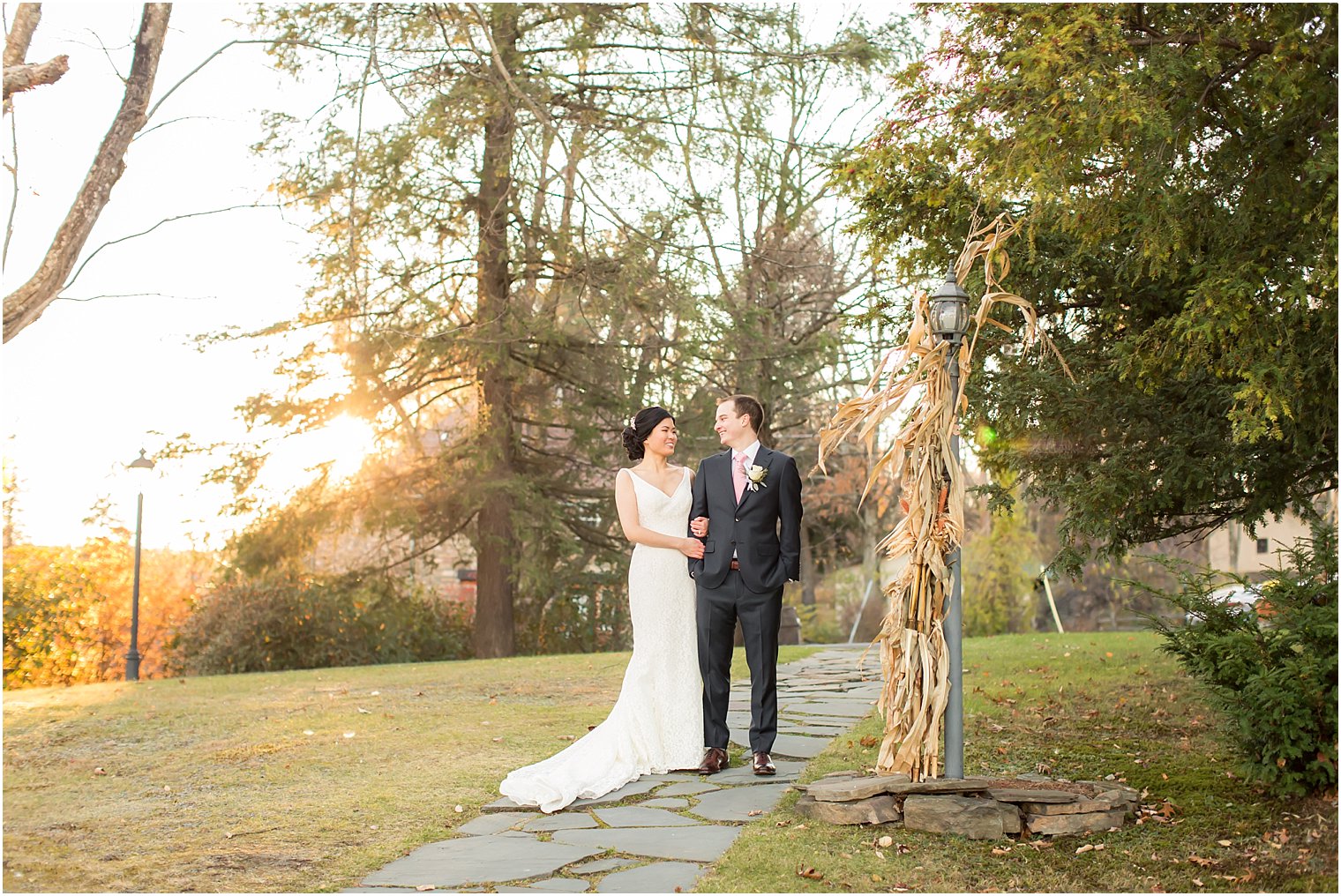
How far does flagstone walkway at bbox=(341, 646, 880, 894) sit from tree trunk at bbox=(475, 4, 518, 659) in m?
9.18

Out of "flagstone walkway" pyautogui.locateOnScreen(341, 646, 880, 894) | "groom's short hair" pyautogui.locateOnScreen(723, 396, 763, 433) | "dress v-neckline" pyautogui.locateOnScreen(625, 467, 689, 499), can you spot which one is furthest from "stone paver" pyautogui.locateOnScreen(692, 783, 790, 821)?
"groom's short hair" pyautogui.locateOnScreen(723, 396, 763, 433)

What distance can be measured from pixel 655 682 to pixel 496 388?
10.7m

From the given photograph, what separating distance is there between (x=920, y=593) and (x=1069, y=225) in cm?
266

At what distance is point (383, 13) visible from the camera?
13.2 m

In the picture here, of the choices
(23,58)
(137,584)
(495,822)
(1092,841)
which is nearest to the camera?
(1092,841)

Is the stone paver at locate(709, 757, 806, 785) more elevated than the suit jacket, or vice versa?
the suit jacket

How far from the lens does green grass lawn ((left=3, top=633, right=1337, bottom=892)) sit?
450 centimetres

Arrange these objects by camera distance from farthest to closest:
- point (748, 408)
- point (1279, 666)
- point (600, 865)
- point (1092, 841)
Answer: point (748, 408) → point (1279, 666) → point (1092, 841) → point (600, 865)

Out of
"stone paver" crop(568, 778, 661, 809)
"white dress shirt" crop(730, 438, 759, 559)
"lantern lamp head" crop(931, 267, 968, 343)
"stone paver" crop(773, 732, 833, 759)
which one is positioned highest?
"lantern lamp head" crop(931, 267, 968, 343)

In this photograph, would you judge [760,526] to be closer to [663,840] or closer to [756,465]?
[756,465]

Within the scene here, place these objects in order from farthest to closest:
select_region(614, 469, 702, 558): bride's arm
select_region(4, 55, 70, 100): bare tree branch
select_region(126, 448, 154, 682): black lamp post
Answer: select_region(126, 448, 154, 682): black lamp post, select_region(614, 469, 702, 558): bride's arm, select_region(4, 55, 70, 100): bare tree branch

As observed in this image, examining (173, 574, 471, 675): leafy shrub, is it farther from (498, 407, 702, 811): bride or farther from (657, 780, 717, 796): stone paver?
(657, 780, 717, 796): stone paver

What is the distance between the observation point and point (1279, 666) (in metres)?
5.24

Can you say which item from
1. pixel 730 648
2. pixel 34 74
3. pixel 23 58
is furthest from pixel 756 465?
pixel 23 58
